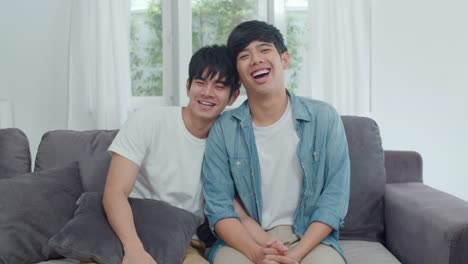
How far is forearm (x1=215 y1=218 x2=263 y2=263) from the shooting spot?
4.81 ft

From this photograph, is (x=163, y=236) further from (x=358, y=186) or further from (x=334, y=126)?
(x=358, y=186)

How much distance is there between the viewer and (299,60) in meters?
2.53

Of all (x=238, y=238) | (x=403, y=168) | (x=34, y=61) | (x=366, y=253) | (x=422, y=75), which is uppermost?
(x=34, y=61)

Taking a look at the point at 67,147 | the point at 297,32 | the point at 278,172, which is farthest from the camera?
the point at 297,32

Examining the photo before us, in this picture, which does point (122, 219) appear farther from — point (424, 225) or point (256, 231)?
point (424, 225)

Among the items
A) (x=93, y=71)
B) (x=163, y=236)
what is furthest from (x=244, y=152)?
(x=93, y=71)

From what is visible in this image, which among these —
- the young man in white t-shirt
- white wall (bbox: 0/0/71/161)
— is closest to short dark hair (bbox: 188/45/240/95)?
the young man in white t-shirt

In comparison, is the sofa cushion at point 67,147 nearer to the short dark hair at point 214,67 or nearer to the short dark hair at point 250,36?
the short dark hair at point 214,67

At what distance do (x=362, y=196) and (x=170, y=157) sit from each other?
760mm

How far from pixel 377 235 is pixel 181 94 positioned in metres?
1.35

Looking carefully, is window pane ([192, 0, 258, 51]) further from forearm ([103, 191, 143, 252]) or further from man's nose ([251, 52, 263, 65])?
forearm ([103, 191, 143, 252])

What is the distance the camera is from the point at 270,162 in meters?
1.61

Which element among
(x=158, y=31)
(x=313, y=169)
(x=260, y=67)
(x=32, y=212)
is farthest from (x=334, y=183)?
(x=158, y=31)

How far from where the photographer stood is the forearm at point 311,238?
1451 mm
